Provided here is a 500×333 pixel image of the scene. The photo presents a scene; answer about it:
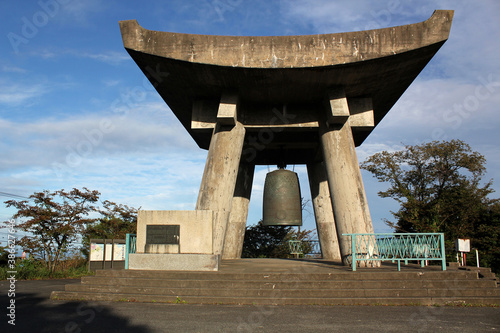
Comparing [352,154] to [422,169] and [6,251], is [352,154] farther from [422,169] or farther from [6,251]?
[422,169]

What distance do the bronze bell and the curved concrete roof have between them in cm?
323

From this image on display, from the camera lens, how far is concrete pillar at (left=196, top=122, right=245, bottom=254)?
1098 cm

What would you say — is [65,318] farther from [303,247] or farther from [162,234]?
[303,247]

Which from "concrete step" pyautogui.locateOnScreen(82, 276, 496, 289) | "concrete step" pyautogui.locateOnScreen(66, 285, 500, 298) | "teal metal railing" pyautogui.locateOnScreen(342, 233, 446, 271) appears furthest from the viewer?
"teal metal railing" pyautogui.locateOnScreen(342, 233, 446, 271)

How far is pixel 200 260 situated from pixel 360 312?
4103 millimetres

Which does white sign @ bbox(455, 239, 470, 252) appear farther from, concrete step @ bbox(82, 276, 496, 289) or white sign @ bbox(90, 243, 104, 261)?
white sign @ bbox(90, 243, 104, 261)

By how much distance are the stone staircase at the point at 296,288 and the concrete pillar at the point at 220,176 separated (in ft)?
8.34

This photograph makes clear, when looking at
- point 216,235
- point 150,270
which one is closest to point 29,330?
point 150,270

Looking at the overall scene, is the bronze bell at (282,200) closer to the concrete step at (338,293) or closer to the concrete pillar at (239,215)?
the concrete pillar at (239,215)

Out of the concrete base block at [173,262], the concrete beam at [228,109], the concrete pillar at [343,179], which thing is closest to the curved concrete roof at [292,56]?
the concrete beam at [228,109]

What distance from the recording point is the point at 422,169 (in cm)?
2689

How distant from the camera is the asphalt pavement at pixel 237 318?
17.8ft

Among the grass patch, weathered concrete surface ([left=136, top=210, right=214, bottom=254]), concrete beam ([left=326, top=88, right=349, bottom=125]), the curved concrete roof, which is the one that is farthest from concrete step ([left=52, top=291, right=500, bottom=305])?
the grass patch

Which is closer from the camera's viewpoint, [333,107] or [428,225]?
[333,107]
